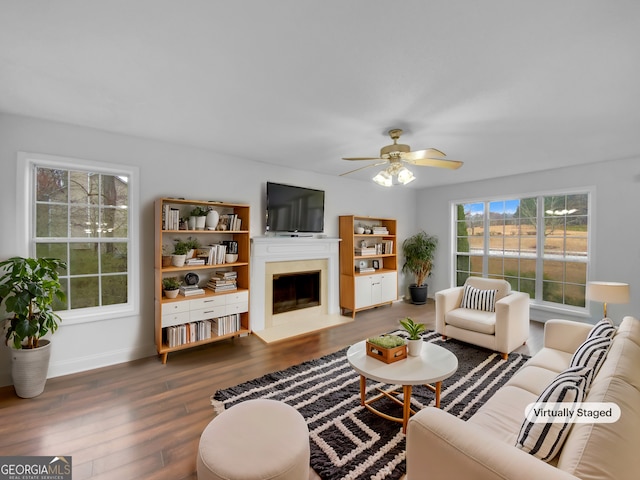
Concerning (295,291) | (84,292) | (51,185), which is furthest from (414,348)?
(51,185)

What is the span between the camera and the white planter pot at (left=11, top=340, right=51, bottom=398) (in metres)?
2.34

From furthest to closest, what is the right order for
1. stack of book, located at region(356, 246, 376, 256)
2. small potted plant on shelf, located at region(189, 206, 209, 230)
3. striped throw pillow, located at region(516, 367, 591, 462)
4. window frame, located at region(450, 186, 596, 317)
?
stack of book, located at region(356, 246, 376, 256), window frame, located at region(450, 186, 596, 317), small potted plant on shelf, located at region(189, 206, 209, 230), striped throw pillow, located at region(516, 367, 591, 462)

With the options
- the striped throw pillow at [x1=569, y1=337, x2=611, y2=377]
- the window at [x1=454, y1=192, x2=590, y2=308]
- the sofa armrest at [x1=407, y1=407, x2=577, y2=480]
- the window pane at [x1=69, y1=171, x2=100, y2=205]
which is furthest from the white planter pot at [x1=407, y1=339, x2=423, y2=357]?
the window at [x1=454, y1=192, x2=590, y2=308]

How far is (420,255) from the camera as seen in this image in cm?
562

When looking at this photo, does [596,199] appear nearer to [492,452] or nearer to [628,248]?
[628,248]

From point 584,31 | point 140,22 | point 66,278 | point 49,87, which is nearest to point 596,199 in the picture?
point 584,31

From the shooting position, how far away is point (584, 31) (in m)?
1.44

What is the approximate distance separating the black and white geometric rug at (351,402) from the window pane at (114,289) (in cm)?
164

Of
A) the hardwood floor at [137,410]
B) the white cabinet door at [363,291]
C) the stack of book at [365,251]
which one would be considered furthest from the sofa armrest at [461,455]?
the stack of book at [365,251]

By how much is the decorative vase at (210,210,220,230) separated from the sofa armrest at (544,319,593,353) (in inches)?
139

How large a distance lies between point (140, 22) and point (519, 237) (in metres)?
5.59

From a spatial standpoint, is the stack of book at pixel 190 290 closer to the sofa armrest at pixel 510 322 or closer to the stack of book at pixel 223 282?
the stack of book at pixel 223 282

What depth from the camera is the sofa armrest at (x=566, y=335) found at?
2375 millimetres

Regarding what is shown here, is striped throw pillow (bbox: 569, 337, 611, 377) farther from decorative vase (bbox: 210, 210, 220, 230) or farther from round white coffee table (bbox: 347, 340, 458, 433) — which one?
decorative vase (bbox: 210, 210, 220, 230)
